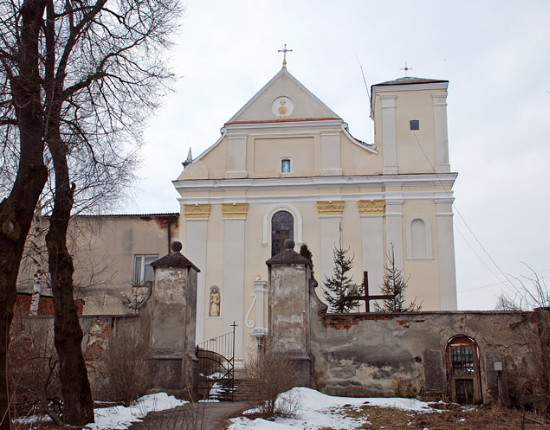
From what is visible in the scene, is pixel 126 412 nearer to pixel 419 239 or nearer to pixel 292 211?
pixel 292 211

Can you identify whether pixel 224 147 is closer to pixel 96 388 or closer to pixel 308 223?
pixel 308 223

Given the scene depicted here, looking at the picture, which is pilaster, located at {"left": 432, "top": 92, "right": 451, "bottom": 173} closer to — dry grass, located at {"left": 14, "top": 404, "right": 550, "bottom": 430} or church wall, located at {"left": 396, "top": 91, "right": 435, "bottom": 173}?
church wall, located at {"left": 396, "top": 91, "right": 435, "bottom": 173}

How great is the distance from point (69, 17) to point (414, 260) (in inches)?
→ 665

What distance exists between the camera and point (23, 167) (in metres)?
7.80

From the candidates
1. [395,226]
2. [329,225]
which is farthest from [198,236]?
[395,226]

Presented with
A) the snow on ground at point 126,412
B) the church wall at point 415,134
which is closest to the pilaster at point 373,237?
the church wall at point 415,134

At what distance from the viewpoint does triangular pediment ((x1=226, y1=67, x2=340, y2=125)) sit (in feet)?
82.5

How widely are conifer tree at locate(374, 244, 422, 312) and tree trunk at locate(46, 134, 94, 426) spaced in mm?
11875

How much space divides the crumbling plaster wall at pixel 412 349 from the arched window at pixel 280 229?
11.5 metres

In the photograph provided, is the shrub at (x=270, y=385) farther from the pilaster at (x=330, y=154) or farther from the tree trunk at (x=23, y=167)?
Answer: the pilaster at (x=330, y=154)

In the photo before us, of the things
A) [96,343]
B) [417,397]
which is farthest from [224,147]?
[417,397]

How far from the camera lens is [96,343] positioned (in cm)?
1318

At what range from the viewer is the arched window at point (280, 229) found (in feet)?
79.2

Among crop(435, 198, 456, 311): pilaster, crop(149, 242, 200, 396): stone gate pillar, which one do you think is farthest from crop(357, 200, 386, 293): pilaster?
crop(149, 242, 200, 396): stone gate pillar
